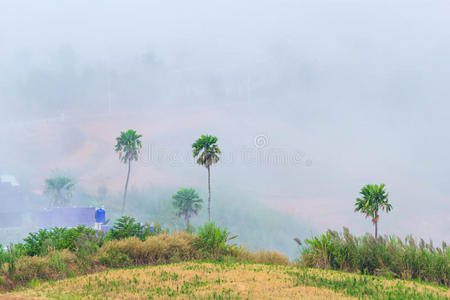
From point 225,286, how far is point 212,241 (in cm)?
666

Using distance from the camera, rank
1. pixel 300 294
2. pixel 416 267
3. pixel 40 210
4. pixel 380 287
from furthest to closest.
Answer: pixel 40 210
pixel 416 267
pixel 380 287
pixel 300 294

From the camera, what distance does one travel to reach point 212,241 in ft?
61.7

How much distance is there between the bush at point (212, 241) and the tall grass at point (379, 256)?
357 centimetres

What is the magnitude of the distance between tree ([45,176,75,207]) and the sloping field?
109 metres

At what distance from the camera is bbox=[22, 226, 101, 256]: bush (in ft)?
56.5

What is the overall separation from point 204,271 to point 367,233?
7.00m

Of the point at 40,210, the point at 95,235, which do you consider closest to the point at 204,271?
the point at 95,235

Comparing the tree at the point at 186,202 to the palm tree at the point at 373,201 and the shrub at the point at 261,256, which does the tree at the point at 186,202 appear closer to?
the palm tree at the point at 373,201

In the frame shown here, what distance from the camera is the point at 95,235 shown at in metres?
18.7

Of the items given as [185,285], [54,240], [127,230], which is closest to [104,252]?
[54,240]

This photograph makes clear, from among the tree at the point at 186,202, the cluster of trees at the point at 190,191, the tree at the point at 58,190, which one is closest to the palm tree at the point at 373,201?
the cluster of trees at the point at 190,191

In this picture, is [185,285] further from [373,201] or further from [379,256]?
[373,201]

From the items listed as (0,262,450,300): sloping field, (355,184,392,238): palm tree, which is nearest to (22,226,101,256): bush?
(0,262,450,300): sloping field

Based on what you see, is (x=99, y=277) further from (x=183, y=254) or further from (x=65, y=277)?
(x=183, y=254)
